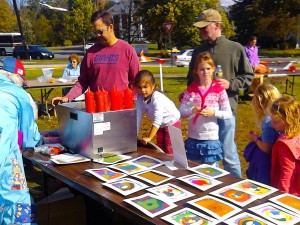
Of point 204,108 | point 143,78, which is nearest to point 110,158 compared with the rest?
point 143,78

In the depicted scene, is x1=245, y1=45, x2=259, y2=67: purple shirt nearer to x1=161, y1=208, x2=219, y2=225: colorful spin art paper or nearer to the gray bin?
the gray bin

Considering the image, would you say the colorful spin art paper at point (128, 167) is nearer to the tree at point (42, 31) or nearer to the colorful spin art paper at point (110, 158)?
the colorful spin art paper at point (110, 158)

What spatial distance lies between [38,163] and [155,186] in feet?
2.86

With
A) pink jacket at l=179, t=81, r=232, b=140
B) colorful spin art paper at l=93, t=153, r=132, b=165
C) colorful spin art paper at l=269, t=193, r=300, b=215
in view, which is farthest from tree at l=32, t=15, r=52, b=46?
colorful spin art paper at l=269, t=193, r=300, b=215

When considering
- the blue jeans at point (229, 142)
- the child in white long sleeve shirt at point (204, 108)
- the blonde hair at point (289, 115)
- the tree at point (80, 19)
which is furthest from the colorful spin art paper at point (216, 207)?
the tree at point (80, 19)

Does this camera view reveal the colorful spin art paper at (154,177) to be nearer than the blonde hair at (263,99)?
Yes

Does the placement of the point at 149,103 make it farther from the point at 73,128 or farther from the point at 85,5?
the point at 85,5

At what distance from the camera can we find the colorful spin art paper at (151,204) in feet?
5.90

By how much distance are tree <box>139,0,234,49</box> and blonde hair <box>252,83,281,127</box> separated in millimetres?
29209

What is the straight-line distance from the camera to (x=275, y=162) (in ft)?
8.30

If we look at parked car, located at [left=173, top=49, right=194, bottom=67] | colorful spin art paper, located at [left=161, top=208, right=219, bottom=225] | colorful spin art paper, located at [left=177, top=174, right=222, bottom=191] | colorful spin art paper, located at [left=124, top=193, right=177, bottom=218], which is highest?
colorful spin art paper, located at [left=177, top=174, right=222, bottom=191]

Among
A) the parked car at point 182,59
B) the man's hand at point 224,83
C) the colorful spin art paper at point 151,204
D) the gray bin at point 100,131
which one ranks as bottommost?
the parked car at point 182,59

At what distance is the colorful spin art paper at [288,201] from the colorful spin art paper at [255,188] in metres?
0.06

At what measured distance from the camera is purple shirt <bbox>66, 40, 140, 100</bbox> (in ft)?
11.5
